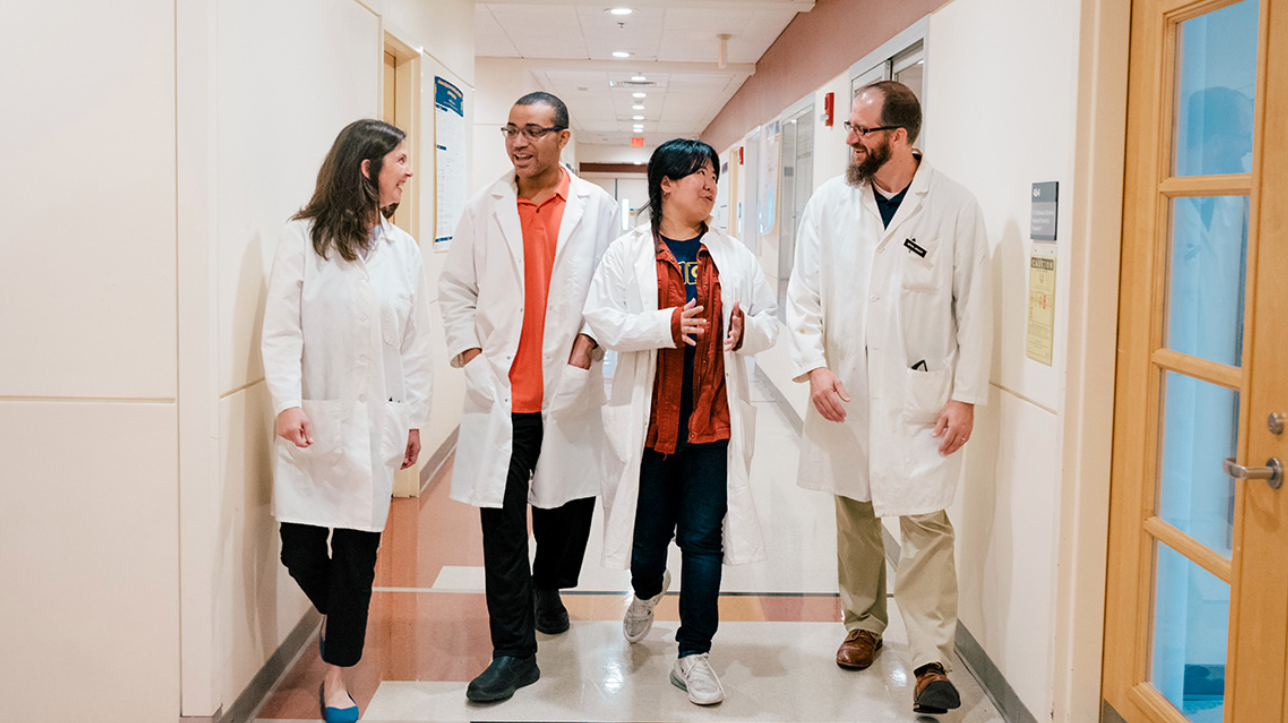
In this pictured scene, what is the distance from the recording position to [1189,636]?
2.21m

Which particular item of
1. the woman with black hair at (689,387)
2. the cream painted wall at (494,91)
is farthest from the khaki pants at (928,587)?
the cream painted wall at (494,91)

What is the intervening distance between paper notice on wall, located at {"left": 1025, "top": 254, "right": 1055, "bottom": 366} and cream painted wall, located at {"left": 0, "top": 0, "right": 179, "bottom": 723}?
6.43ft

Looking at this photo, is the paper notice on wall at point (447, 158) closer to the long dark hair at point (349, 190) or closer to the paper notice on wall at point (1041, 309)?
the long dark hair at point (349, 190)

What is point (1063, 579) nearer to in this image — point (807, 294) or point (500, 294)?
point (807, 294)

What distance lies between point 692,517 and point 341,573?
877mm

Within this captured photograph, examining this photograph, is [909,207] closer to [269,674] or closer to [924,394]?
[924,394]

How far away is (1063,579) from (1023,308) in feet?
2.16

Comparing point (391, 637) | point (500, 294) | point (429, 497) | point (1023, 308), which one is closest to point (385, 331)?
point (500, 294)

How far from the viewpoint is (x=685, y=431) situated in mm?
2766

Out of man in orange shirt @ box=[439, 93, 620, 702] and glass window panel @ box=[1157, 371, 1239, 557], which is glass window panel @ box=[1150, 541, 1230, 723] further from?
man in orange shirt @ box=[439, 93, 620, 702]

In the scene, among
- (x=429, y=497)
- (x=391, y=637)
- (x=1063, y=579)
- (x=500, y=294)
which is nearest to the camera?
(x=1063, y=579)

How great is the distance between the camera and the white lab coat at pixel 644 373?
2754mm

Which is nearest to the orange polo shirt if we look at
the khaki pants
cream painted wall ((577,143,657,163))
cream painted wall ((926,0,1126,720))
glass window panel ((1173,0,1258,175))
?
Answer: the khaki pants

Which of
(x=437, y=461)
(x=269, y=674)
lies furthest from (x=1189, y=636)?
(x=437, y=461)
